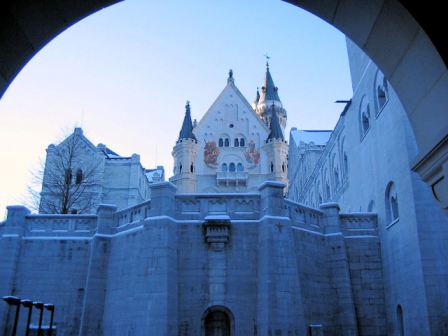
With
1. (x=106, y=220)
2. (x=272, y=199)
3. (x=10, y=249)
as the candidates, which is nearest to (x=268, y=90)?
(x=106, y=220)

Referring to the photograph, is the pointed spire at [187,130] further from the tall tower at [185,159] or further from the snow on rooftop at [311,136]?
the snow on rooftop at [311,136]

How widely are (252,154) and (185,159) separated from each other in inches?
339

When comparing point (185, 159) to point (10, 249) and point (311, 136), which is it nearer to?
point (311, 136)

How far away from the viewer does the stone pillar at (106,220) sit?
71.6ft

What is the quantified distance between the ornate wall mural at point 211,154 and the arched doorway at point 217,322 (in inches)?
1566

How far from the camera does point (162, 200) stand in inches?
785

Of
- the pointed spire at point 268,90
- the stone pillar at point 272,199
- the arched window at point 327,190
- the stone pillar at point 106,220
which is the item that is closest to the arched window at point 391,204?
the stone pillar at point 272,199

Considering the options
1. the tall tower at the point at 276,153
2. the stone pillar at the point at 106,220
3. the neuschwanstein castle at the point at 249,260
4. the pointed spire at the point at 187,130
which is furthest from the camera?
the tall tower at the point at 276,153

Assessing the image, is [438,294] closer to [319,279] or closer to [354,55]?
[319,279]

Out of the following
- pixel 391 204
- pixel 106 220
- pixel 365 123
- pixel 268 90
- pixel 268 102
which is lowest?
pixel 106 220

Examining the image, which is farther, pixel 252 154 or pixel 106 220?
pixel 252 154

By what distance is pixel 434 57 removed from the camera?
179 inches

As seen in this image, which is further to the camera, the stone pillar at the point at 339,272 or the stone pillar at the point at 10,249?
the stone pillar at the point at 10,249

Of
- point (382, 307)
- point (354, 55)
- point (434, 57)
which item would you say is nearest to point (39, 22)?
point (434, 57)
